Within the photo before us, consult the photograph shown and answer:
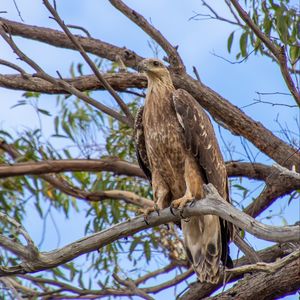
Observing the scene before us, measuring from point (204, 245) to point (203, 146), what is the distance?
77 cm

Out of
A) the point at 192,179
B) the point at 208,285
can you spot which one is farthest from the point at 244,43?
the point at 208,285

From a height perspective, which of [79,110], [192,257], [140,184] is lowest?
[192,257]

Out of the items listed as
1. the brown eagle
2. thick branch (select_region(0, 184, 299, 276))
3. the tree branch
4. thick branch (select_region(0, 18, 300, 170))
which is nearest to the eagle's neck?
the brown eagle

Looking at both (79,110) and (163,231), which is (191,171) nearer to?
(163,231)

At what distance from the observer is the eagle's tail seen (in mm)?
5895

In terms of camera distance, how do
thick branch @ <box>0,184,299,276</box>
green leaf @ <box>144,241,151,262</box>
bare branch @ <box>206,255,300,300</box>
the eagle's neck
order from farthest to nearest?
green leaf @ <box>144,241,151,262</box>
the eagle's neck
bare branch @ <box>206,255,300,300</box>
thick branch @ <box>0,184,299,276</box>

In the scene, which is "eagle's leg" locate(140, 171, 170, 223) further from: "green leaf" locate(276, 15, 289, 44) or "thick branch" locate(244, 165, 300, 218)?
"green leaf" locate(276, 15, 289, 44)

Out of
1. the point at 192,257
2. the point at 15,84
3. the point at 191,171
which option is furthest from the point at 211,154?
the point at 15,84

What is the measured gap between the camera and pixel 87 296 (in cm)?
751

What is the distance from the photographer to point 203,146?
19.3 ft

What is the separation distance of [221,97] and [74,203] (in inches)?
120

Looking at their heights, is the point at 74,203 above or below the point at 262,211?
above

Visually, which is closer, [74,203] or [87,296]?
[87,296]

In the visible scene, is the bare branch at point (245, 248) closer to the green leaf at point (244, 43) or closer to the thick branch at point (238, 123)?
the thick branch at point (238, 123)
